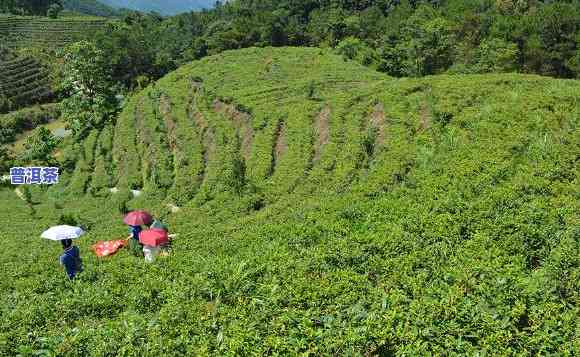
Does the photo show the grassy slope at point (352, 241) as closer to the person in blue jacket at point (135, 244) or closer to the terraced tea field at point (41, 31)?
the person in blue jacket at point (135, 244)

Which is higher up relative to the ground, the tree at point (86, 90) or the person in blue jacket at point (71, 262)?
the tree at point (86, 90)

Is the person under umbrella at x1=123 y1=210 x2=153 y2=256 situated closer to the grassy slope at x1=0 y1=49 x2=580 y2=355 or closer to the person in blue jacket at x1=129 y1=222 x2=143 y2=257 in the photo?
the person in blue jacket at x1=129 y1=222 x2=143 y2=257

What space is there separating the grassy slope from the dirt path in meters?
0.12

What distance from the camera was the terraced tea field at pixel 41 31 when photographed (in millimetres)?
91875

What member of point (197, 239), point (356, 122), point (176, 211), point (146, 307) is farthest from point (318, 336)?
point (356, 122)

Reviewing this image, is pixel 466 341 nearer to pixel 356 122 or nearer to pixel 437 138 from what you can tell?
pixel 437 138

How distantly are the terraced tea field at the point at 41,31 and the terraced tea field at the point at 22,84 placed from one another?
1398 cm

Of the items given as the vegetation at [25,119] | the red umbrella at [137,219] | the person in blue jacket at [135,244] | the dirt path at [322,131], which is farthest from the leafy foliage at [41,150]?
the person in blue jacket at [135,244]

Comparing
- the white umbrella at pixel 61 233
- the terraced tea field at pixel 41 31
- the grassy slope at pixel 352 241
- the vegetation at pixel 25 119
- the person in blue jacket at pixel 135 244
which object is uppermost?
the terraced tea field at pixel 41 31

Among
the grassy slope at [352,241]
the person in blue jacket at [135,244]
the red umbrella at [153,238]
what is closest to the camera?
the grassy slope at [352,241]

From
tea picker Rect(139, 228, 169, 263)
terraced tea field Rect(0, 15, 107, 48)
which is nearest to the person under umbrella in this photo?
tea picker Rect(139, 228, 169, 263)

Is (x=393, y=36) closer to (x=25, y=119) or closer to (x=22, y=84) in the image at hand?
(x=25, y=119)

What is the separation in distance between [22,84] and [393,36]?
58043 mm

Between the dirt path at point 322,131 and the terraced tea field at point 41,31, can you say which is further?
the terraced tea field at point 41,31
